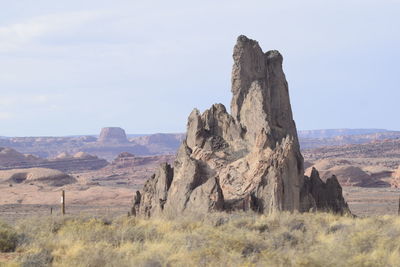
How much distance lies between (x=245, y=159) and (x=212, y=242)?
11954mm

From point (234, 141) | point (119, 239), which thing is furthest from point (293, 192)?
point (119, 239)

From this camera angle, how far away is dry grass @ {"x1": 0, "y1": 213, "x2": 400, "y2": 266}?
12.8 metres

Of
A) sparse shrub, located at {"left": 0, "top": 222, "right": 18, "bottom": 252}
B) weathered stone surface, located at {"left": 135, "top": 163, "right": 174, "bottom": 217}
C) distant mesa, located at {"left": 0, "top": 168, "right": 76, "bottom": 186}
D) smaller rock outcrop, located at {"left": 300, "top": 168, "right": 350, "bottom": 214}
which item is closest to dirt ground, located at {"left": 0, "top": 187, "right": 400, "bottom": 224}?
distant mesa, located at {"left": 0, "top": 168, "right": 76, "bottom": 186}

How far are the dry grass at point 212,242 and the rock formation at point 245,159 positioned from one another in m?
3.51

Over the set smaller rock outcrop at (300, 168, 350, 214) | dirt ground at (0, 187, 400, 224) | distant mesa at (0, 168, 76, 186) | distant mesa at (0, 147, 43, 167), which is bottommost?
dirt ground at (0, 187, 400, 224)

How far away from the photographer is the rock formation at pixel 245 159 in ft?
77.9

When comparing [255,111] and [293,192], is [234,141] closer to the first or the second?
[255,111]

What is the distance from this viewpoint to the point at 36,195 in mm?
76062

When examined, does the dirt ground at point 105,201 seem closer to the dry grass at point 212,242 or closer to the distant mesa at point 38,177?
the distant mesa at point 38,177

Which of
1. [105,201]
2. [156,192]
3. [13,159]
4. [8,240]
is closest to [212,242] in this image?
[8,240]

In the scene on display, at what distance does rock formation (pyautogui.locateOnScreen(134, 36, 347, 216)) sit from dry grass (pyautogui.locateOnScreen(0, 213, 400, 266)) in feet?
11.5

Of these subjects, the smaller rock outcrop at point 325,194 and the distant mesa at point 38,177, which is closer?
the smaller rock outcrop at point 325,194

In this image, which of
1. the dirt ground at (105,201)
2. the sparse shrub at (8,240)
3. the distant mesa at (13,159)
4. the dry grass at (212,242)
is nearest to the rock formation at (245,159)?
the dry grass at (212,242)

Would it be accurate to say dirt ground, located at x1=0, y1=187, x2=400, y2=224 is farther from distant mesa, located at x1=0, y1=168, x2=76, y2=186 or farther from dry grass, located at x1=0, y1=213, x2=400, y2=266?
dry grass, located at x1=0, y1=213, x2=400, y2=266
